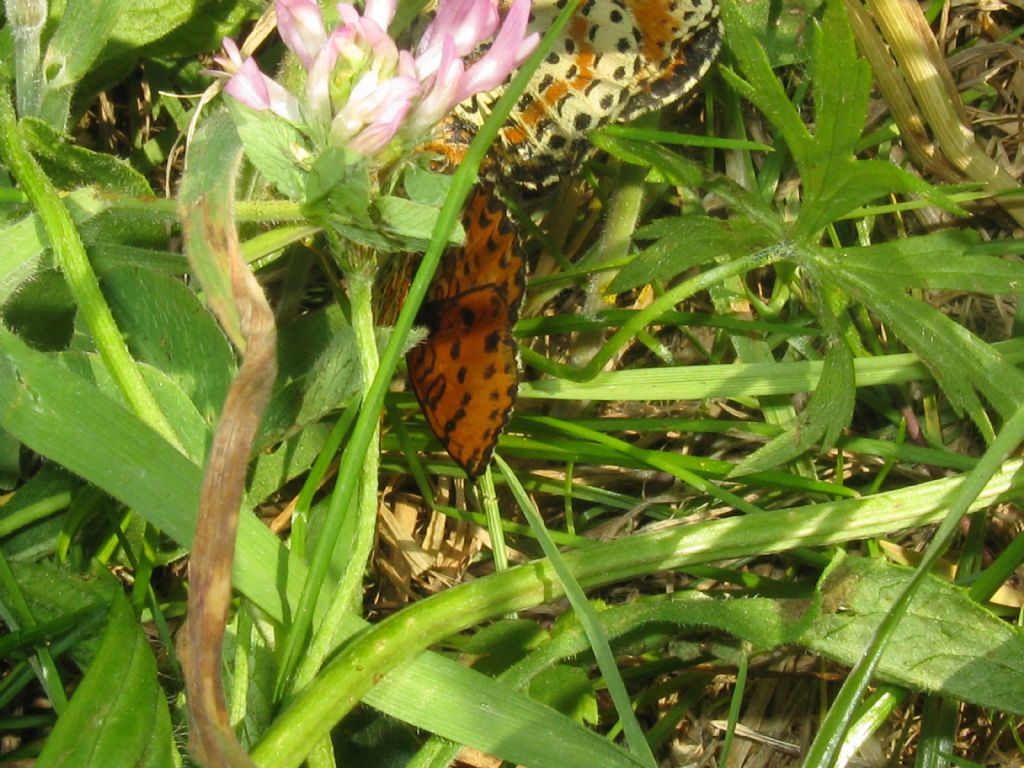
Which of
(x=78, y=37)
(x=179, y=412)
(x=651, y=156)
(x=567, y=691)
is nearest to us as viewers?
(x=179, y=412)

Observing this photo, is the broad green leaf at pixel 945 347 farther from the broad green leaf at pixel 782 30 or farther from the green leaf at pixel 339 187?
the green leaf at pixel 339 187

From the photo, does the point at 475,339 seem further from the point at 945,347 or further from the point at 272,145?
the point at 945,347

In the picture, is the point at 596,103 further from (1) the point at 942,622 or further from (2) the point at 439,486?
(1) the point at 942,622

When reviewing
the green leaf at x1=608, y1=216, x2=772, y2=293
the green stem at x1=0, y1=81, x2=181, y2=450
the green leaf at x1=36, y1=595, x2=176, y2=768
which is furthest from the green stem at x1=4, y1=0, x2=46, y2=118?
the green leaf at x1=608, y1=216, x2=772, y2=293

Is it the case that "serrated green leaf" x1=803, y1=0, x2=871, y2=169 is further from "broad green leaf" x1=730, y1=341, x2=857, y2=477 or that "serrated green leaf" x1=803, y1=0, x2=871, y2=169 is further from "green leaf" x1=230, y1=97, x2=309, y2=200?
"green leaf" x1=230, y1=97, x2=309, y2=200

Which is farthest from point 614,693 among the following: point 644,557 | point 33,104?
point 33,104

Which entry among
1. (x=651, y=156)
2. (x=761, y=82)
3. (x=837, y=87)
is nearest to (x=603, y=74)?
(x=651, y=156)
